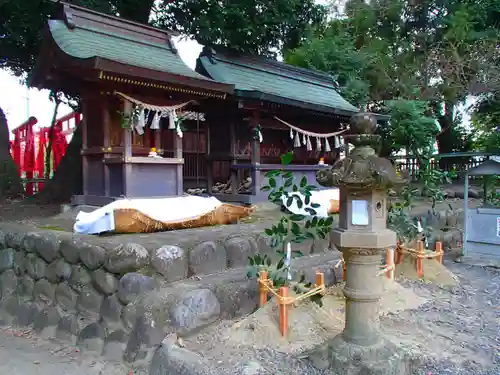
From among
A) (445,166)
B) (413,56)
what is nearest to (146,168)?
(413,56)

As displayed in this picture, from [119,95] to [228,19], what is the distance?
17.9ft

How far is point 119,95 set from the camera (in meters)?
6.87

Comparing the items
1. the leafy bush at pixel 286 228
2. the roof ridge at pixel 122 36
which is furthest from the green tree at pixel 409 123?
the leafy bush at pixel 286 228

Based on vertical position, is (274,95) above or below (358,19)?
below

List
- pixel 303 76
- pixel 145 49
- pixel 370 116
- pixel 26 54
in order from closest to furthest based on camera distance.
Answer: pixel 370 116, pixel 145 49, pixel 26 54, pixel 303 76

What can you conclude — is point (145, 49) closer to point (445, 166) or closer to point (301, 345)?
point (301, 345)

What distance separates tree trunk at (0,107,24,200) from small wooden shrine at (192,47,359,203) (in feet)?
18.4

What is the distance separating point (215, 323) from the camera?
13.4 ft

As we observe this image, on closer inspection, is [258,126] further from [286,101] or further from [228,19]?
[228,19]

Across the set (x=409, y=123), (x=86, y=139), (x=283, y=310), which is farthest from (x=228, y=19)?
(x=283, y=310)

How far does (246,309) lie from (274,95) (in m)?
5.17

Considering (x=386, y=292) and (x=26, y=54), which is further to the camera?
(x=26, y=54)

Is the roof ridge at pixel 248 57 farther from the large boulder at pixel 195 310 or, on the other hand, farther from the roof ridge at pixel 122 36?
the large boulder at pixel 195 310

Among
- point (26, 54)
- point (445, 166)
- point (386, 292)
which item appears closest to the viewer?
point (386, 292)
